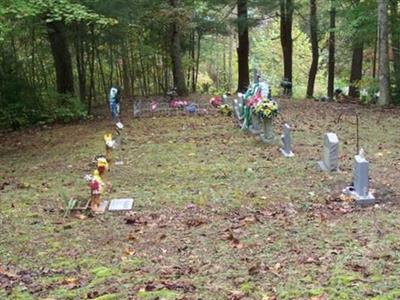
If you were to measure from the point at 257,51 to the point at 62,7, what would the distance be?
3408 centimetres

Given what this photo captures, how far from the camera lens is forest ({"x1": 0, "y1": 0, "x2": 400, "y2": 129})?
711 inches

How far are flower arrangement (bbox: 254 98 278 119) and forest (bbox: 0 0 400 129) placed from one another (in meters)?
1.85

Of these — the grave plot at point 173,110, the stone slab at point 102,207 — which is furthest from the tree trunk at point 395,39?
the stone slab at point 102,207

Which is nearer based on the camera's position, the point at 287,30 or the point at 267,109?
the point at 267,109

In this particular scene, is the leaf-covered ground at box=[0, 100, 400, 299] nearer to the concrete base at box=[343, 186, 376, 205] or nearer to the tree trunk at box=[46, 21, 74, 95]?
the concrete base at box=[343, 186, 376, 205]

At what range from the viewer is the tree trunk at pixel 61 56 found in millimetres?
19947

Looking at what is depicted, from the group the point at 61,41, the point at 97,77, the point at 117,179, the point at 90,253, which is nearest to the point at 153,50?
the point at 97,77

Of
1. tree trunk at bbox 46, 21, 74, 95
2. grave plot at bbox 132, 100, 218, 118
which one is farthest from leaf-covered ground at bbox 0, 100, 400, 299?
tree trunk at bbox 46, 21, 74, 95

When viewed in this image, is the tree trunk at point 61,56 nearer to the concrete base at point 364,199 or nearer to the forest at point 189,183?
the forest at point 189,183

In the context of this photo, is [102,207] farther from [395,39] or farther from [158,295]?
[395,39]

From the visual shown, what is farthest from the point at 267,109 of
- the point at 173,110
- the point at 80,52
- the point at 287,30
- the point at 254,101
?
the point at 287,30

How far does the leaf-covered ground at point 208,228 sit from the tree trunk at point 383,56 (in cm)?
570

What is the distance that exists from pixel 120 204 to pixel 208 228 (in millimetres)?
1665

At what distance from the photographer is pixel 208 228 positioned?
21.4 ft
